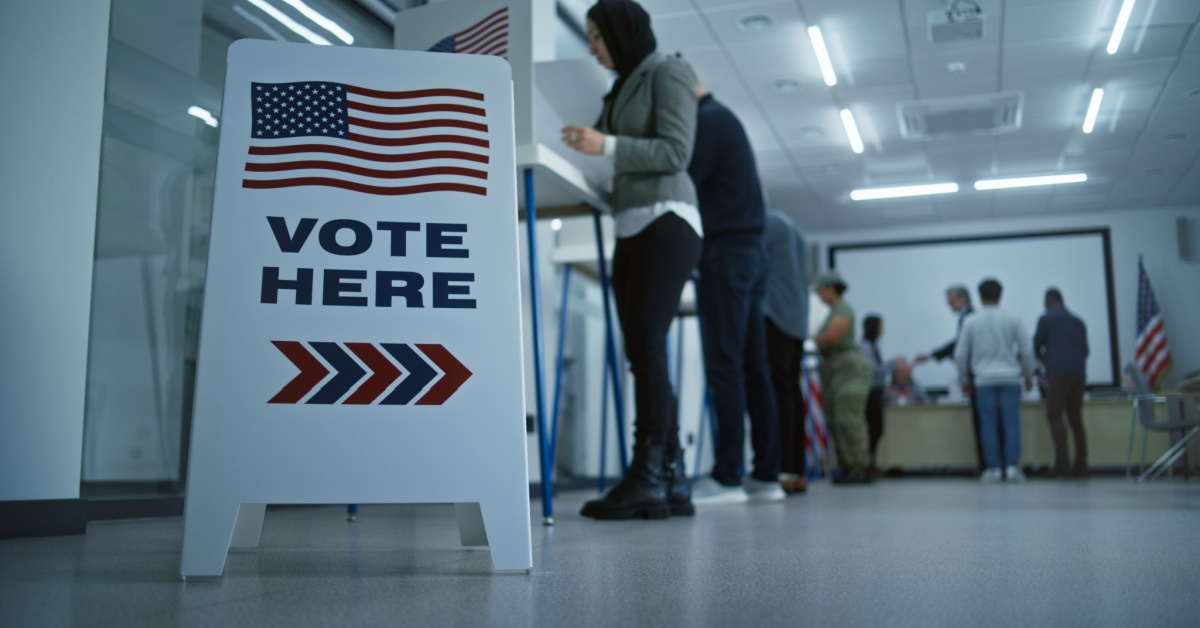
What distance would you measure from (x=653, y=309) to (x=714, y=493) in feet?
2.78

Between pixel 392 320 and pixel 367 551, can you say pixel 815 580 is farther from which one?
pixel 367 551

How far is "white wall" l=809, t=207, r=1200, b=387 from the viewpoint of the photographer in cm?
420

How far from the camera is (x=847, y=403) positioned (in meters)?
4.51

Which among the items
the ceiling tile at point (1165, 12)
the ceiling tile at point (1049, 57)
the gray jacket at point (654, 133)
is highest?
the ceiling tile at point (1049, 57)

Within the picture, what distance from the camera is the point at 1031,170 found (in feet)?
26.1

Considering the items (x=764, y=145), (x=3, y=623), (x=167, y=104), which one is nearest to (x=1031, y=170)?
(x=764, y=145)

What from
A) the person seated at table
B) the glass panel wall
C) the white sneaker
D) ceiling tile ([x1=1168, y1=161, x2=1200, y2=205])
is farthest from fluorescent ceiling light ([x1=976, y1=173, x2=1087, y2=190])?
the glass panel wall

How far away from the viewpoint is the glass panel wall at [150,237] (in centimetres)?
202

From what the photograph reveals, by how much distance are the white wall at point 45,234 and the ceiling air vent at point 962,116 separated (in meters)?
5.72

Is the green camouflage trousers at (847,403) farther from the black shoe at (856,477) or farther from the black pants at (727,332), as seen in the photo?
the black pants at (727,332)

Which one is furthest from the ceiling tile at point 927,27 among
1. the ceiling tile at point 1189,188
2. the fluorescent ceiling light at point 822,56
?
the ceiling tile at point 1189,188

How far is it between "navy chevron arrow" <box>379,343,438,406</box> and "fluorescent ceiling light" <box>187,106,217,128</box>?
152 cm

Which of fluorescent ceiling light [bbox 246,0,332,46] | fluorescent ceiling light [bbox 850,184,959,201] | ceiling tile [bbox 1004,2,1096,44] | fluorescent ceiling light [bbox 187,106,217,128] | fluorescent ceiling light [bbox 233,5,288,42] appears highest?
ceiling tile [bbox 1004,2,1096,44]

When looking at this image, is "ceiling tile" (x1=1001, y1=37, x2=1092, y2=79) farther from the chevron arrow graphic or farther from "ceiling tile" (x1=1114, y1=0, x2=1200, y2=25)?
the chevron arrow graphic
